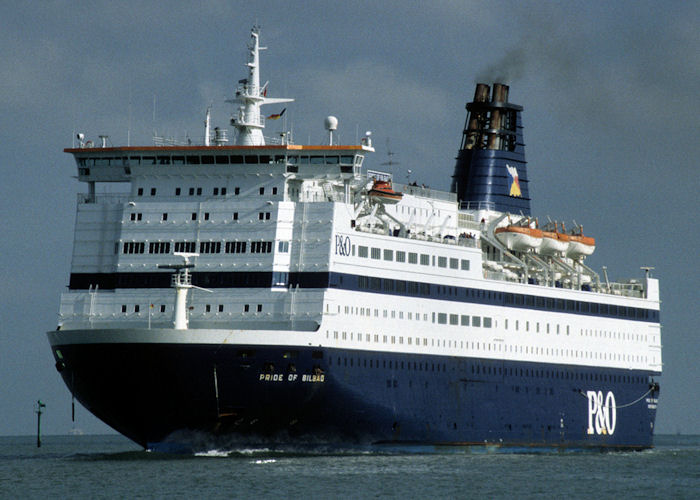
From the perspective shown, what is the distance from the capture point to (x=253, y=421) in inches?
1954

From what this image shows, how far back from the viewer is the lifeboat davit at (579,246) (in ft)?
216

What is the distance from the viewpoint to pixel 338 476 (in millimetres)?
46188

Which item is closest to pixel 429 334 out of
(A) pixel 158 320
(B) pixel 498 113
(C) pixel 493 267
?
(C) pixel 493 267

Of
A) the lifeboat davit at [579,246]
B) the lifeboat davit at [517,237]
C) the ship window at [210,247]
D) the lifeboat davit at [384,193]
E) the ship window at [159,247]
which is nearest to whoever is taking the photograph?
the ship window at [210,247]

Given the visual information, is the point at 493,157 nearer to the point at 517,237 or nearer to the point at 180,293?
the point at 517,237

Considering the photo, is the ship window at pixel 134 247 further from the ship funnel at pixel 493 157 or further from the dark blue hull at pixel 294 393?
the ship funnel at pixel 493 157

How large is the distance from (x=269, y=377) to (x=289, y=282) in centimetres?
386

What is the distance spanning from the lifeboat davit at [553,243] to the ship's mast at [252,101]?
14551 millimetres

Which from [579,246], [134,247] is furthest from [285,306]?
[579,246]

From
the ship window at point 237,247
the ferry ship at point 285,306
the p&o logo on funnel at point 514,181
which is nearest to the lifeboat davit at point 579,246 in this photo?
the p&o logo on funnel at point 514,181

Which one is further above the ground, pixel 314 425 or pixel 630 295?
pixel 630 295

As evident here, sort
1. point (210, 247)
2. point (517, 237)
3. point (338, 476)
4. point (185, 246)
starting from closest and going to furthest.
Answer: point (338, 476)
point (210, 247)
point (185, 246)
point (517, 237)

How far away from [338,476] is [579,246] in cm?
2369

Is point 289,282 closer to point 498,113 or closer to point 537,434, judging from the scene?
point 537,434
